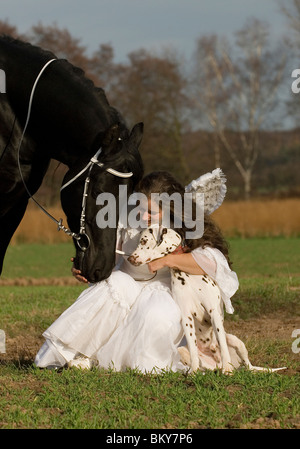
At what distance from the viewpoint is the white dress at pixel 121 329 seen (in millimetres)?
4988

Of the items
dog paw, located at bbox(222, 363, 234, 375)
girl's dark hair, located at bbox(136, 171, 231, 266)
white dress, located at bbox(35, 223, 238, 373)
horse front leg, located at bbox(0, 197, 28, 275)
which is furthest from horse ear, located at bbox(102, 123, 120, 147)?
dog paw, located at bbox(222, 363, 234, 375)

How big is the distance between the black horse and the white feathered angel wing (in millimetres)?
1299

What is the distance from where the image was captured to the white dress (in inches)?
196

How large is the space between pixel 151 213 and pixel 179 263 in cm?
43

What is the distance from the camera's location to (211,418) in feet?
12.8

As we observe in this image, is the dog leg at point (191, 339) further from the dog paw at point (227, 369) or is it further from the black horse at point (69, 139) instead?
the black horse at point (69, 139)

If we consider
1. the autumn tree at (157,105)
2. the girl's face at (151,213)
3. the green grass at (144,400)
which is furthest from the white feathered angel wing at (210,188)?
the autumn tree at (157,105)

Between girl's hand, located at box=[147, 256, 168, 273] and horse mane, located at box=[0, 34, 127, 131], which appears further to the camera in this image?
girl's hand, located at box=[147, 256, 168, 273]

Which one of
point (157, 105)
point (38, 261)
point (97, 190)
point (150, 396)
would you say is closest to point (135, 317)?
point (150, 396)

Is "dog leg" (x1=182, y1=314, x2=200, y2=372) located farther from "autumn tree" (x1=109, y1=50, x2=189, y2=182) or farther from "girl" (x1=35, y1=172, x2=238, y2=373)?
"autumn tree" (x1=109, y1=50, x2=189, y2=182)

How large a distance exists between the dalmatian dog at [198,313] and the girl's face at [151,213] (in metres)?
0.19

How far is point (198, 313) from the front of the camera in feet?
16.6

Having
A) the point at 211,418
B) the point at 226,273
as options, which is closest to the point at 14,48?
the point at 226,273
